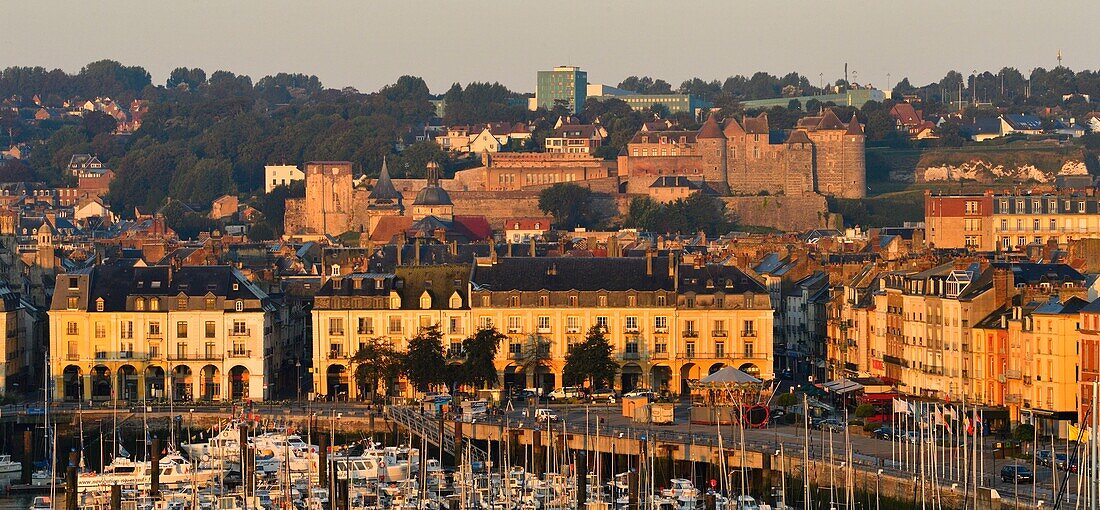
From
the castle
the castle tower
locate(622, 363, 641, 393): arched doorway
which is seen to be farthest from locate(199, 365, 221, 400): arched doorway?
the castle tower

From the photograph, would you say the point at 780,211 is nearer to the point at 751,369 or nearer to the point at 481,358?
the point at 751,369

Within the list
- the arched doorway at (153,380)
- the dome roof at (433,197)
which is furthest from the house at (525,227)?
the arched doorway at (153,380)

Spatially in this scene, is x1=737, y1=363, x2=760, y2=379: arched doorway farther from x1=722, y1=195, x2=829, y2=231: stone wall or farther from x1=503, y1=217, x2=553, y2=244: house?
x1=722, y1=195, x2=829, y2=231: stone wall

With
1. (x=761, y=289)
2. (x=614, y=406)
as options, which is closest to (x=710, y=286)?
(x=761, y=289)

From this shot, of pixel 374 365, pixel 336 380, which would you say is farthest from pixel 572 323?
pixel 336 380

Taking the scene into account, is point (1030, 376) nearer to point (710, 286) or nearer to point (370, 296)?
point (710, 286)

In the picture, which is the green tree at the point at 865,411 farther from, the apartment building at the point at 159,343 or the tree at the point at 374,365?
the apartment building at the point at 159,343
